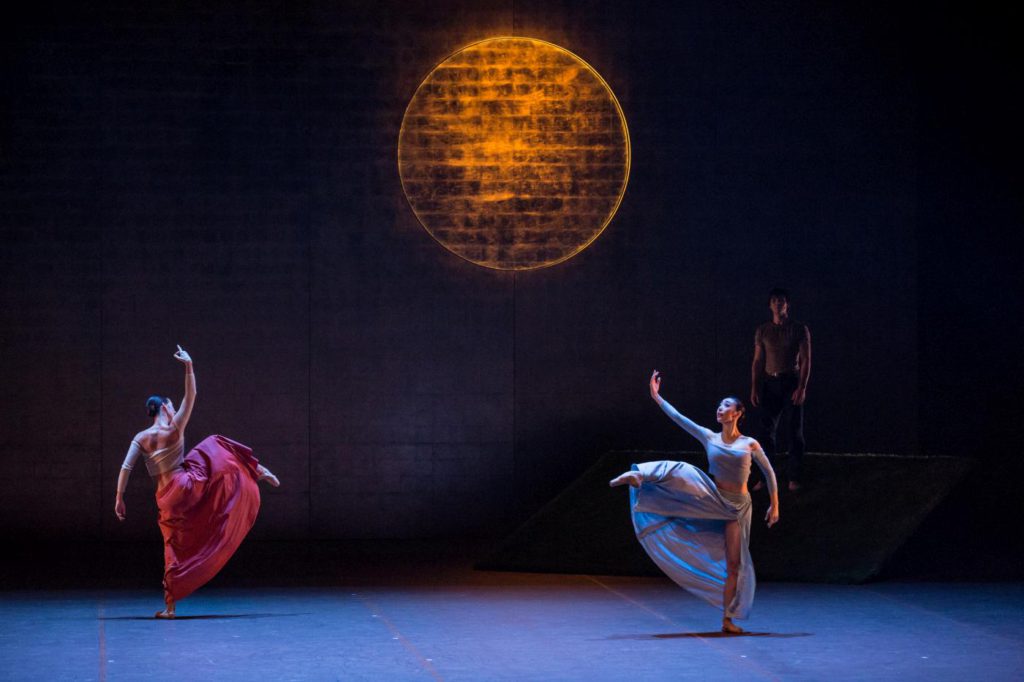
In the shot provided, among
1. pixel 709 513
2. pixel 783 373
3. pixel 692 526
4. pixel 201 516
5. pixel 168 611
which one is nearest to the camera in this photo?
pixel 709 513

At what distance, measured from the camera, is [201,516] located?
926 centimetres

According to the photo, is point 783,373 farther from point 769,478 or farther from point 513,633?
point 513,633

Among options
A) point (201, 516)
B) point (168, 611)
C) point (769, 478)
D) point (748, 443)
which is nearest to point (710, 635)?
point (769, 478)

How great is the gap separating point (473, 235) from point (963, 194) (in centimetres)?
465

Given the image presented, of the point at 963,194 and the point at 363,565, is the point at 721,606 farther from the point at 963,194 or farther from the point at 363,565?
the point at 963,194

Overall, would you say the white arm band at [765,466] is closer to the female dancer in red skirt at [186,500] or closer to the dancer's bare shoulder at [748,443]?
the dancer's bare shoulder at [748,443]

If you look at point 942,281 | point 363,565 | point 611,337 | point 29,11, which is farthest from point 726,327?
point 29,11

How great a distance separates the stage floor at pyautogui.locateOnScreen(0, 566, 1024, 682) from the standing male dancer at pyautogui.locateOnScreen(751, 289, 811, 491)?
134 centimetres

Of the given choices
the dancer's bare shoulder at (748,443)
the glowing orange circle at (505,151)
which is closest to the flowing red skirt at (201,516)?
the dancer's bare shoulder at (748,443)

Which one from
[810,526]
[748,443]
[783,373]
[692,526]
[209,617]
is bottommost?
[209,617]

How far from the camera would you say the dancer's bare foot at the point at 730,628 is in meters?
8.45

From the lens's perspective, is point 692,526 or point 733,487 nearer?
point 733,487

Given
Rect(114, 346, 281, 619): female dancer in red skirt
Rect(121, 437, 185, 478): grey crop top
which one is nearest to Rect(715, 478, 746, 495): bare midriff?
Rect(114, 346, 281, 619): female dancer in red skirt

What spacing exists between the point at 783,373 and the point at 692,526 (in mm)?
2957
